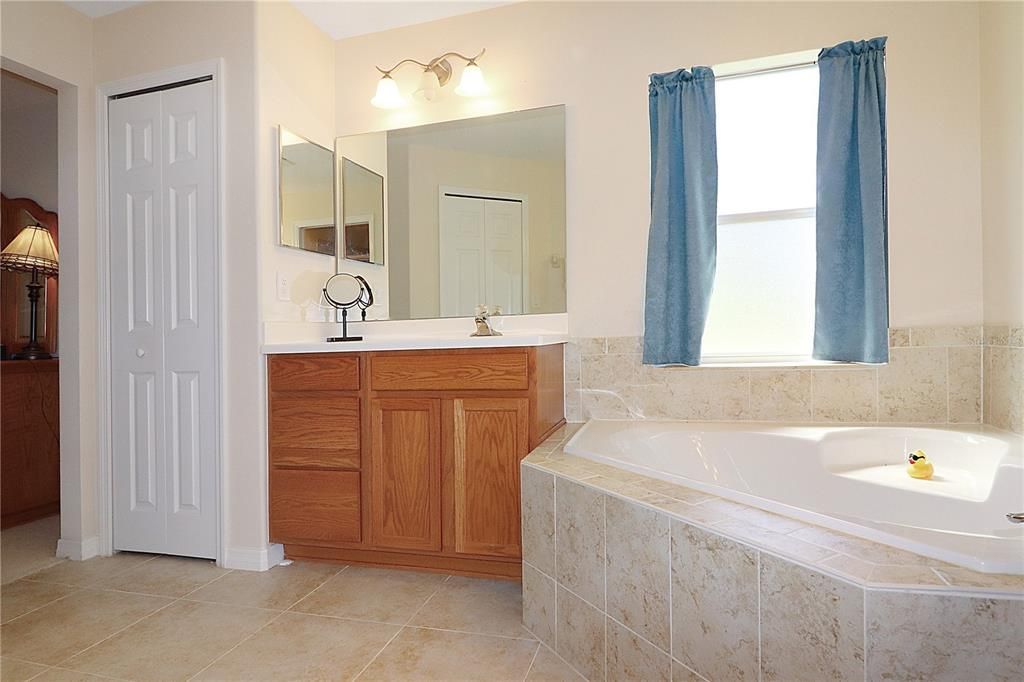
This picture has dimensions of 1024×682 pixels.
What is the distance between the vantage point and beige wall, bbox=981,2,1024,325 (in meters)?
1.95

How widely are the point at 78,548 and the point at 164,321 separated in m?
1.03

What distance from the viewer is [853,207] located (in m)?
2.25

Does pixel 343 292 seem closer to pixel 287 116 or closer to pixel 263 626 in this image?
pixel 287 116

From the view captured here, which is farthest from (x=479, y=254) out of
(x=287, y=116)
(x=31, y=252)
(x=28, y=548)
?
(x=31, y=252)

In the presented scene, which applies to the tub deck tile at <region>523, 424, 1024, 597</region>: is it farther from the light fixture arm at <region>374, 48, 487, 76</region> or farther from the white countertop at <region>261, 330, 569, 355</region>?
the light fixture arm at <region>374, 48, 487, 76</region>

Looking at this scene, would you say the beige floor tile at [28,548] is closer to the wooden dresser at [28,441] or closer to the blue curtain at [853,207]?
the wooden dresser at [28,441]

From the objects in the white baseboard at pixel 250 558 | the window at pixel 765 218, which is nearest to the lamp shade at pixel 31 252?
the white baseboard at pixel 250 558

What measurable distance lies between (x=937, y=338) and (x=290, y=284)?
8.59 ft

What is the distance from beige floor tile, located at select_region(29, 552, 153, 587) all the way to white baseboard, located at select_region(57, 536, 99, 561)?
0.03 metres

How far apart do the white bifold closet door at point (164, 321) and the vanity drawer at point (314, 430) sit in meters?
0.28

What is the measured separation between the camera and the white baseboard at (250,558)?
2385 mm

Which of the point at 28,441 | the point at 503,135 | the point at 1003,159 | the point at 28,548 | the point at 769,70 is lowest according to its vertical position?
the point at 28,548

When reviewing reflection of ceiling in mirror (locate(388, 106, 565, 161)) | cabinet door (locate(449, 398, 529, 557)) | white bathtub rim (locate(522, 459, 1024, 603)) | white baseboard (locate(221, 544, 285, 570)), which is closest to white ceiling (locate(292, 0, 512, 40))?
reflection of ceiling in mirror (locate(388, 106, 565, 161))

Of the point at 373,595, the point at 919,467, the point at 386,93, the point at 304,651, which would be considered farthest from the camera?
the point at 386,93
